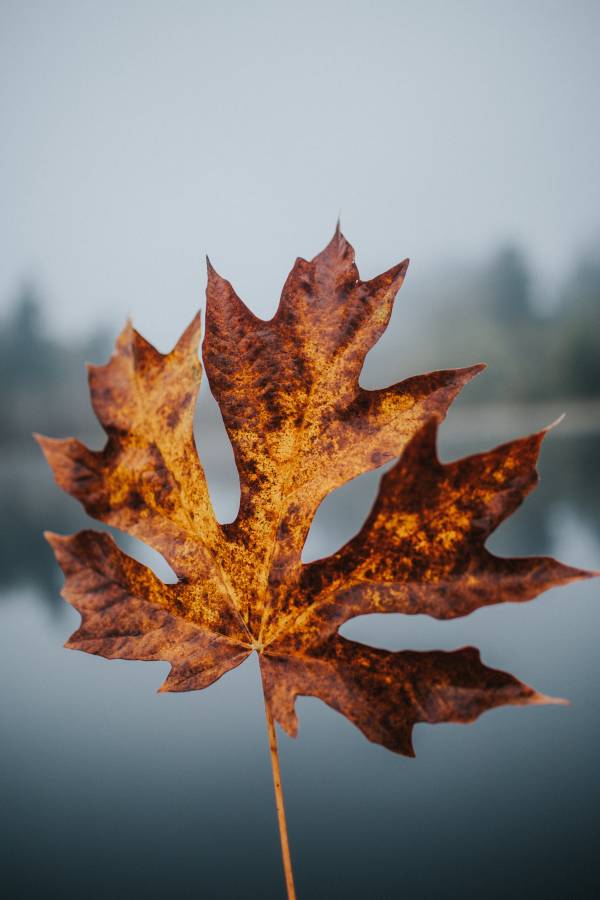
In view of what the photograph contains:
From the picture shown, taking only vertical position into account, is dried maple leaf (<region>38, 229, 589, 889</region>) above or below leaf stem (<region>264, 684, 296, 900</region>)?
above

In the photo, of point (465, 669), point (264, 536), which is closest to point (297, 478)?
point (264, 536)

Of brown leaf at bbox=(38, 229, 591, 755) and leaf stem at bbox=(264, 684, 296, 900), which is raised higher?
brown leaf at bbox=(38, 229, 591, 755)

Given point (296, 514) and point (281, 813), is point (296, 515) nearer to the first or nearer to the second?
point (296, 514)

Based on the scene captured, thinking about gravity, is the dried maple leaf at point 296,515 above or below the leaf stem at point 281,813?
above

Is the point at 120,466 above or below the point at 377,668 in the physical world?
above

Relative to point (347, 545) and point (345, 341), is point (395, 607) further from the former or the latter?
point (345, 341)

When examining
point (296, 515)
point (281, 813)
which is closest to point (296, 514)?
point (296, 515)

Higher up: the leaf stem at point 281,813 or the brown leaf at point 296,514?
the brown leaf at point 296,514
